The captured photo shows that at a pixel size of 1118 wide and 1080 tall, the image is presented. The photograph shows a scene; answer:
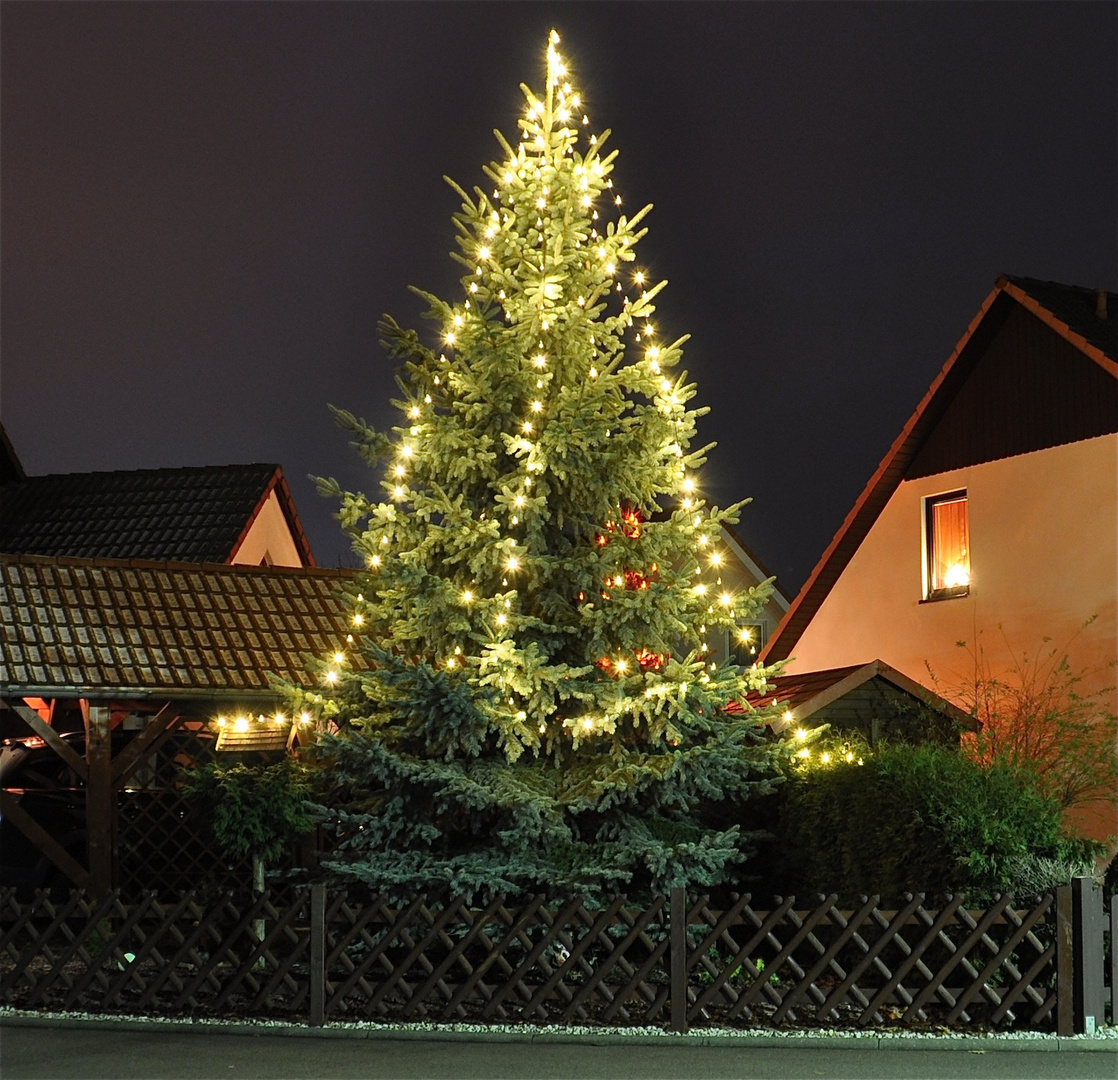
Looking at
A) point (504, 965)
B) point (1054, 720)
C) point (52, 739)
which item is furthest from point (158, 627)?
point (1054, 720)

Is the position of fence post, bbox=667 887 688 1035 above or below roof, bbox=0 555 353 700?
below

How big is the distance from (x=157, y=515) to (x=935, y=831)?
21649mm

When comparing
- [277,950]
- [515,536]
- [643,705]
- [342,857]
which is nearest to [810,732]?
[643,705]

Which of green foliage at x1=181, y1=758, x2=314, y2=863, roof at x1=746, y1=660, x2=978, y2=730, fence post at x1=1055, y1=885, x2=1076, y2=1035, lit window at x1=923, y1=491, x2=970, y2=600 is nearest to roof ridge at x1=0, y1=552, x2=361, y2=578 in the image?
green foliage at x1=181, y1=758, x2=314, y2=863

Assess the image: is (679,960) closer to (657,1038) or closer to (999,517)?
(657,1038)

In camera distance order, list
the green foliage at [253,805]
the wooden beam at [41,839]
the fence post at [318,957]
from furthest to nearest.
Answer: the wooden beam at [41,839] → the green foliage at [253,805] → the fence post at [318,957]

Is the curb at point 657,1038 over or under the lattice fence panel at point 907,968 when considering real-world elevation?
under

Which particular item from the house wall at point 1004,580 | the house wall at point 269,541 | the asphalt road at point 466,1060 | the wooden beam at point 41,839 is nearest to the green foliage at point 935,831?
the asphalt road at point 466,1060

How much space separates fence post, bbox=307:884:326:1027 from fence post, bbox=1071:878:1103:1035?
18.3ft

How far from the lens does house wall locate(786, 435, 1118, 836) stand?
745 inches

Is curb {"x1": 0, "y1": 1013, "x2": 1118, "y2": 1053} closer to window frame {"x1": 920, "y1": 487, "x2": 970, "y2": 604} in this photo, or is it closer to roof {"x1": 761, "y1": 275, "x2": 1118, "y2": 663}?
roof {"x1": 761, "y1": 275, "x2": 1118, "y2": 663}

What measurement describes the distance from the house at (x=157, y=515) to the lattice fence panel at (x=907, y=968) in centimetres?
1842

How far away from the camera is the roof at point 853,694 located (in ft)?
61.0

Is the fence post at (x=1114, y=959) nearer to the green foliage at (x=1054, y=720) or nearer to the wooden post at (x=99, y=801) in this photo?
the green foliage at (x=1054, y=720)
